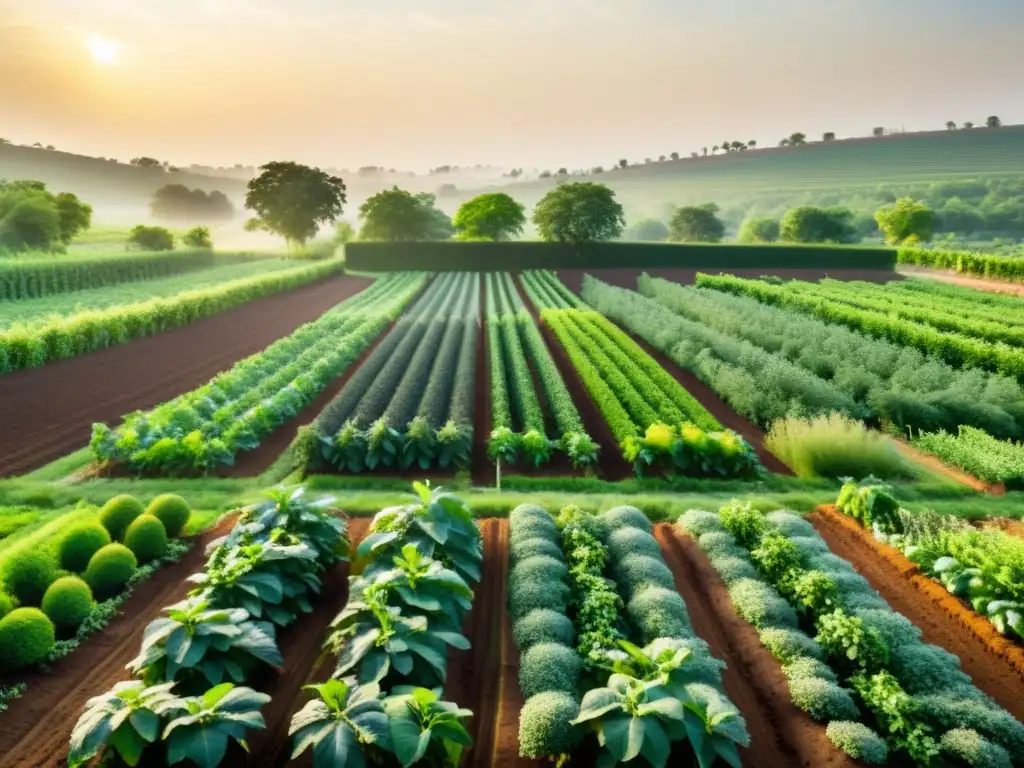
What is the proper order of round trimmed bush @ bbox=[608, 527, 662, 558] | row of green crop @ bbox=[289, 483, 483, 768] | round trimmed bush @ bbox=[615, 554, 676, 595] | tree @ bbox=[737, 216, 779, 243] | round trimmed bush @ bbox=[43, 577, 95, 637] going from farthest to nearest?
tree @ bbox=[737, 216, 779, 243] → round trimmed bush @ bbox=[608, 527, 662, 558] → round trimmed bush @ bbox=[615, 554, 676, 595] → round trimmed bush @ bbox=[43, 577, 95, 637] → row of green crop @ bbox=[289, 483, 483, 768]

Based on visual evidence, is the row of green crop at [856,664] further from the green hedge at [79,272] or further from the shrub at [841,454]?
the green hedge at [79,272]

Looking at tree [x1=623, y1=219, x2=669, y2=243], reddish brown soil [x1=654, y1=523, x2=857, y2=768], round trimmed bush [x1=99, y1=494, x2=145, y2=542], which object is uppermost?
tree [x1=623, y1=219, x2=669, y2=243]

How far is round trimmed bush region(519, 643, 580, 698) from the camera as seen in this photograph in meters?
5.62

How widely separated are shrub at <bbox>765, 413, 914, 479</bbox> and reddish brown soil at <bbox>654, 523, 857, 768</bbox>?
5.34m

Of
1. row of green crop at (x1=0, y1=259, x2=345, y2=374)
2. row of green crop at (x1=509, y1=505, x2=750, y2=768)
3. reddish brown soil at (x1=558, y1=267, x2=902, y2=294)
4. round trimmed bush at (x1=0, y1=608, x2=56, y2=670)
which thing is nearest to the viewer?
row of green crop at (x1=509, y1=505, x2=750, y2=768)

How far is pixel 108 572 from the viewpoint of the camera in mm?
7535

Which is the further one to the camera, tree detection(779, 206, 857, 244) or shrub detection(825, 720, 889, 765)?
tree detection(779, 206, 857, 244)

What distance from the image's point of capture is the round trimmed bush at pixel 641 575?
701cm

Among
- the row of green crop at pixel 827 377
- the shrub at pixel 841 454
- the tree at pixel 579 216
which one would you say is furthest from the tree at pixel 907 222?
the shrub at pixel 841 454

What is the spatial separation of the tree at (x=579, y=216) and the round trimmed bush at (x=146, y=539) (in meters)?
48.6

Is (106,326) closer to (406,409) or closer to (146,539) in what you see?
(406,409)

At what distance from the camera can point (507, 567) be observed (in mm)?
7977

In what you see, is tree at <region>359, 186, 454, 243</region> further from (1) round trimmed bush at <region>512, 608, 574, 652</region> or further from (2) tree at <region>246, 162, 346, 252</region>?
(1) round trimmed bush at <region>512, 608, 574, 652</region>

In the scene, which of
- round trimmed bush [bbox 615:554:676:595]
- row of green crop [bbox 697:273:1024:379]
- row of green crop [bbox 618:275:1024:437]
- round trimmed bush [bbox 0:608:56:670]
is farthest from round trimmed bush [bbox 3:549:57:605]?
row of green crop [bbox 697:273:1024:379]
